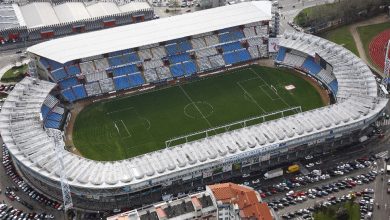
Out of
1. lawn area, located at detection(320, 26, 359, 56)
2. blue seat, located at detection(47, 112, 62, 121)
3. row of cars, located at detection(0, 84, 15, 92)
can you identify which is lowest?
blue seat, located at detection(47, 112, 62, 121)

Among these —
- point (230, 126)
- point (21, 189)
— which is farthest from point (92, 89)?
point (230, 126)

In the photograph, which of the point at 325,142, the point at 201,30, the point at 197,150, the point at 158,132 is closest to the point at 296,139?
the point at 325,142

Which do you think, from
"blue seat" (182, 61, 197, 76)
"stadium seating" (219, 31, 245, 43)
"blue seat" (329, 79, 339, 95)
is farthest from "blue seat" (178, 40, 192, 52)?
"blue seat" (329, 79, 339, 95)

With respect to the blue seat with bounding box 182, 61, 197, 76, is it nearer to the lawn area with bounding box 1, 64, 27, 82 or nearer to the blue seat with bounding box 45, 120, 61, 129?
the blue seat with bounding box 45, 120, 61, 129

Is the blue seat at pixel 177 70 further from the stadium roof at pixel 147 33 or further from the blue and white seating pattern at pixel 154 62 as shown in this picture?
the stadium roof at pixel 147 33

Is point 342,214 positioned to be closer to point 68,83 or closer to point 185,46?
point 185,46

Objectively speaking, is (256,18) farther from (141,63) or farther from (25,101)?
(25,101)

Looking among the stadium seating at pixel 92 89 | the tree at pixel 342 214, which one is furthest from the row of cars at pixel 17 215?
Result: the tree at pixel 342 214
